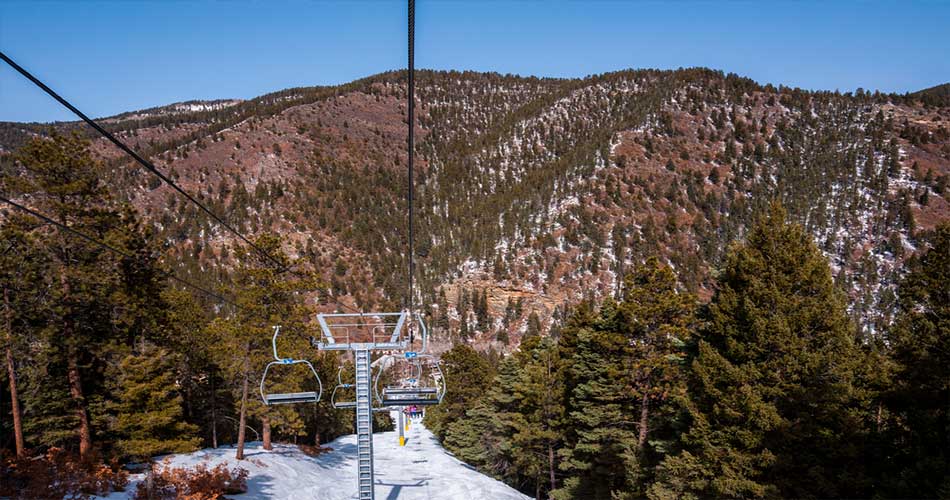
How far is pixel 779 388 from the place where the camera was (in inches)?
643

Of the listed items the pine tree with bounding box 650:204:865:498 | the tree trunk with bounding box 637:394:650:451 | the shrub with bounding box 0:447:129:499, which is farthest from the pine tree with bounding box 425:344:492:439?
the shrub with bounding box 0:447:129:499

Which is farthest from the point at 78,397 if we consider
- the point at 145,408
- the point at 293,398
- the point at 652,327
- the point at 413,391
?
the point at 652,327

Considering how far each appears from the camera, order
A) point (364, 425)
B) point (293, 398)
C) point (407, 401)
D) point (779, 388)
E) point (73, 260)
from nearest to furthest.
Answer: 1. point (293, 398)
2. point (779, 388)
3. point (364, 425)
4. point (407, 401)
5. point (73, 260)

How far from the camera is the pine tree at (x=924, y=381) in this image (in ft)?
48.0

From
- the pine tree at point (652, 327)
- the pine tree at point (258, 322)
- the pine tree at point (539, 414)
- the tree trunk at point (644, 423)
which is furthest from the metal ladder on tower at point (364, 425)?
the pine tree at point (539, 414)

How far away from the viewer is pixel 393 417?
137 metres

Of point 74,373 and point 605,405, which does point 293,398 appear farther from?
point 605,405

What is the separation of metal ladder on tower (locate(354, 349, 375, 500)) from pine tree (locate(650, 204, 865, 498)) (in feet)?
31.4

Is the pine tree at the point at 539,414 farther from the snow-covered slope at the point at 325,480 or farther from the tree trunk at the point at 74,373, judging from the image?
the tree trunk at the point at 74,373

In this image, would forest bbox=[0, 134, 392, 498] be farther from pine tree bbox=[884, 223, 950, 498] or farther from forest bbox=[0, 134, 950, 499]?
pine tree bbox=[884, 223, 950, 498]

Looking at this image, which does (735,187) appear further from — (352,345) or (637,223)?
(352,345)

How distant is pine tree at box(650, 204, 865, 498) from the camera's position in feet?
52.6

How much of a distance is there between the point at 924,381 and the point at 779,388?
12.0ft

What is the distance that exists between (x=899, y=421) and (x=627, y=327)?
9846mm
